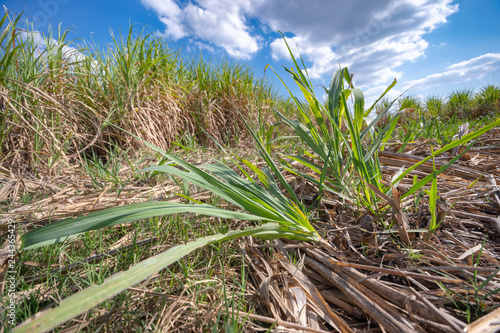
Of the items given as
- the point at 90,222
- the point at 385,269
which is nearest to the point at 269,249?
the point at 385,269

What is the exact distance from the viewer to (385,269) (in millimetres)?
642

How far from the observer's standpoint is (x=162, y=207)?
0.60 m

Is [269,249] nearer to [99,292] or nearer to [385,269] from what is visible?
[385,269]

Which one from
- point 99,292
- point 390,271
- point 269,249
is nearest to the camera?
point 99,292

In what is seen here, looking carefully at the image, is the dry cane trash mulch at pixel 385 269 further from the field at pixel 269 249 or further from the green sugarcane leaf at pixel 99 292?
the green sugarcane leaf at pixel 99 292

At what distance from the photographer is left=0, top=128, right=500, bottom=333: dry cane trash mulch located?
0.56 m

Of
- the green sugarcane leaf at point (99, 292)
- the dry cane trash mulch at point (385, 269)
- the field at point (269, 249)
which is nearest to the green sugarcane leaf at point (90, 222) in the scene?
the field at point (269, 249)

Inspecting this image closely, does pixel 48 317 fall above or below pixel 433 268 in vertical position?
above

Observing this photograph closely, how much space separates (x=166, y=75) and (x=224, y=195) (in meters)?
2.68

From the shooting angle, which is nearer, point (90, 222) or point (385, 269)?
point (90, 222)

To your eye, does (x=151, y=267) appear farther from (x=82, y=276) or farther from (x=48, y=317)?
(x=82, y=276)

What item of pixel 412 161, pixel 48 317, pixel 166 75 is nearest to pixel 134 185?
pixel 48 317

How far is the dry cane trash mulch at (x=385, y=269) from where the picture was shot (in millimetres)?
559

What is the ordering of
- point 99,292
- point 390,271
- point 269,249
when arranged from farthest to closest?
point 269,249 → point 390,271 → point 99,292
